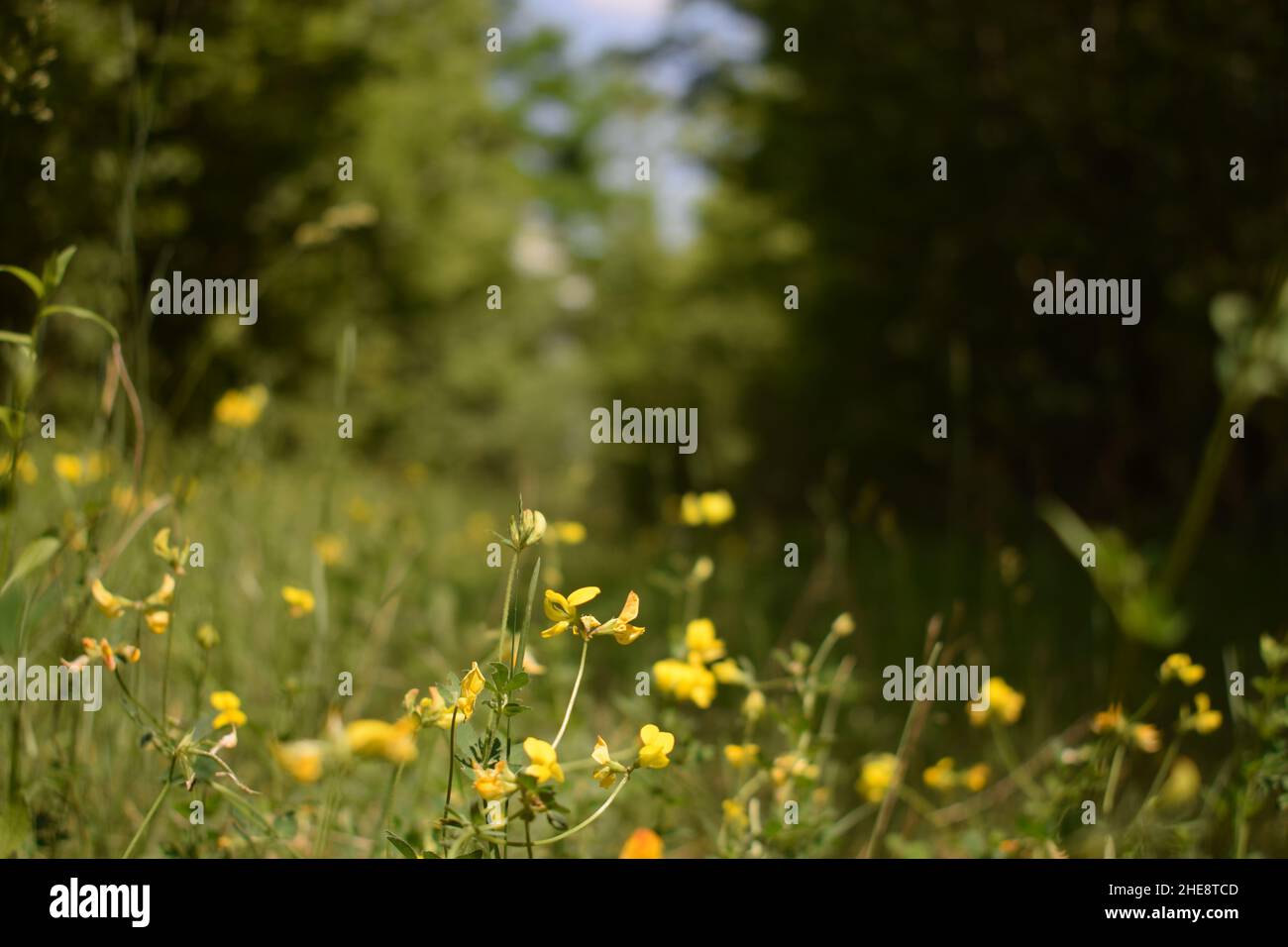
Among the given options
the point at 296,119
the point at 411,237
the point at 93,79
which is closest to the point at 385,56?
the point at 296,119

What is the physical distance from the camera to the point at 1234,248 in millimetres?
4203

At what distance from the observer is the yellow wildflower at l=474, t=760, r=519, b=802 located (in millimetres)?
717

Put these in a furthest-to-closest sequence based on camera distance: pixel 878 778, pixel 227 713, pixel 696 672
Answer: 1. pixel 878 778
2. pixel 696 672
3. pixel 227 713

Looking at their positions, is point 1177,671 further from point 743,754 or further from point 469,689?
point 469,689

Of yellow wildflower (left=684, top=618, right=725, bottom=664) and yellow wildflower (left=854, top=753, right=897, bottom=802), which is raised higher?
yellow wildflower (left=684, top=618, right=725, bottom=664)

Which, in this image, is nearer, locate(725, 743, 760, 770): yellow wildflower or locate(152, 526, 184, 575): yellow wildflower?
locate(152, 526, 184, 575): yellow wildflower

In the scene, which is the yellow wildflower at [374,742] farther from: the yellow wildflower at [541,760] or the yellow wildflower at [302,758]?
the yellow wildflower at [541,760]

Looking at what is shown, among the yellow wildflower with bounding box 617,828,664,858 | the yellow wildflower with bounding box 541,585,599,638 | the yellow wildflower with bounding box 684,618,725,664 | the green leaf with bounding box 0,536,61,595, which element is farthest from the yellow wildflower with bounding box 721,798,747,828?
the green leaf with bounding box 0,536,61,595

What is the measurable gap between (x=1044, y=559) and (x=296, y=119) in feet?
18.0

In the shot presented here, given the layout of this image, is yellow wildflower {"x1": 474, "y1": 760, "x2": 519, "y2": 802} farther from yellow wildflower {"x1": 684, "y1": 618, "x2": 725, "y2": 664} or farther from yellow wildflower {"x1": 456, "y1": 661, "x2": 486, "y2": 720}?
yellow wildflower {"x1": 684, "y1": 618, "x2": 725, "y2": 664}

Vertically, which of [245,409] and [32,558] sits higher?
[245,409]

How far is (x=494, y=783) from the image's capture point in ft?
2.37

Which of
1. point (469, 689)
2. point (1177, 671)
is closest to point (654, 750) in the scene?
point (469, 689)
